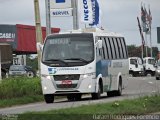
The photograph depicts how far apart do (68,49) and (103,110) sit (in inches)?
312

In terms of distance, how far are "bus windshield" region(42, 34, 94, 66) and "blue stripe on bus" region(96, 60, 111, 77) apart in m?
0.65

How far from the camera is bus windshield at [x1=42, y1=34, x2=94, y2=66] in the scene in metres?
24.1

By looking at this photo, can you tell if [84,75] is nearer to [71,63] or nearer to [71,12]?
[71,63]

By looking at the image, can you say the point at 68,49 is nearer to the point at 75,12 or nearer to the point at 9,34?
the point at 75,12

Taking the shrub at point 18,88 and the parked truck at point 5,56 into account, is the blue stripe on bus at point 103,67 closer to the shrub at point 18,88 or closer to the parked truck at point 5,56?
the shrub at point 18,88

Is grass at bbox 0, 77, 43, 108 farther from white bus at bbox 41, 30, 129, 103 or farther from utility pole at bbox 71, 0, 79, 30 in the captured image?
utility pole at bbox 71, 0, 79, 30

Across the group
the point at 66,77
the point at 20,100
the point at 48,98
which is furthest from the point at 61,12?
the point at 66,77

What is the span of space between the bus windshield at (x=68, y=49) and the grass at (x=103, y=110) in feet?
15.8

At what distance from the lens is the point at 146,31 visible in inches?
3317

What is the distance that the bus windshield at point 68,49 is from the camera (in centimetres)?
2408

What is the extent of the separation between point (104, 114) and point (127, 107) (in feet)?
6.89

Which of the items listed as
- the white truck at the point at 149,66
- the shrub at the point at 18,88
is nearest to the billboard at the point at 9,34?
the white truck at the point at 149,66

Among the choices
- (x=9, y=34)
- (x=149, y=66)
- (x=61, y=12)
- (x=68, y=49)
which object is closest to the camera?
(x=68, y=49)

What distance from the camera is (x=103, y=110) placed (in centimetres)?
1664
